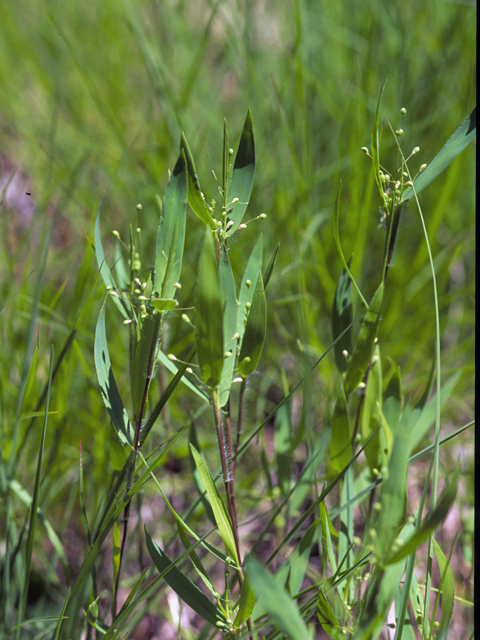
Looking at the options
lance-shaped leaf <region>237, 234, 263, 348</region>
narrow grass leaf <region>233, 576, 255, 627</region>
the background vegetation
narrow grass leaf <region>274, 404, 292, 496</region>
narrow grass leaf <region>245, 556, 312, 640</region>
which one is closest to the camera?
narrow grass leaf <region>245, 556, 312, 640</region>

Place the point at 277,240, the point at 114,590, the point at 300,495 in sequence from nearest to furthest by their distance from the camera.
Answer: the point at 114,590, the point at 300,495, the point at 277,240

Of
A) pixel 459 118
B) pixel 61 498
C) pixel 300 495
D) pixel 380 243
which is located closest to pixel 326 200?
pixel 380 243

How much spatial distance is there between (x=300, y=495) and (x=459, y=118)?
3.22ft

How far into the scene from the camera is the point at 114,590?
0.59m

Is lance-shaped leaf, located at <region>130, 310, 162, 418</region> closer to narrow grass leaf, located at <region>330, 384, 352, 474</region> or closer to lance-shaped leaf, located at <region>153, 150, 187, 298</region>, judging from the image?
lance-shaped leaf, located at <region>153, 150, 187, 298</region>

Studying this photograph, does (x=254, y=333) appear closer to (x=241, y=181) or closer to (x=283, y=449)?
(x=241, y=181)

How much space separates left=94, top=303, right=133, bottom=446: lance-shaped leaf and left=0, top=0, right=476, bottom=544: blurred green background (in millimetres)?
312

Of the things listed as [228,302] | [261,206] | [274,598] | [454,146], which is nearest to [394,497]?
[274,598]

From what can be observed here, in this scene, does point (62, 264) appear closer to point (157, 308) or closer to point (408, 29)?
point (157, 308)

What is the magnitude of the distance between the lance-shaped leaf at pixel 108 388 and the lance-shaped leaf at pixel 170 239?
0.22 ft

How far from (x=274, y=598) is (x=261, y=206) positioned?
→ 1146 mm

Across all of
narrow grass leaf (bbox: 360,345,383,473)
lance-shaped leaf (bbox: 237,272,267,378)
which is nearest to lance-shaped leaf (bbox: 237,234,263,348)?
lance-shaped leaf (bbox: 237,272,267,378)

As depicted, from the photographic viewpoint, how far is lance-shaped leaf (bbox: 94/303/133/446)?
51 cm

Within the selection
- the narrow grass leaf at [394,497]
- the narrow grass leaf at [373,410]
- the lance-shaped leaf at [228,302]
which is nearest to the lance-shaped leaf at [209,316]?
the lance-shaped leaf at [228,302]
